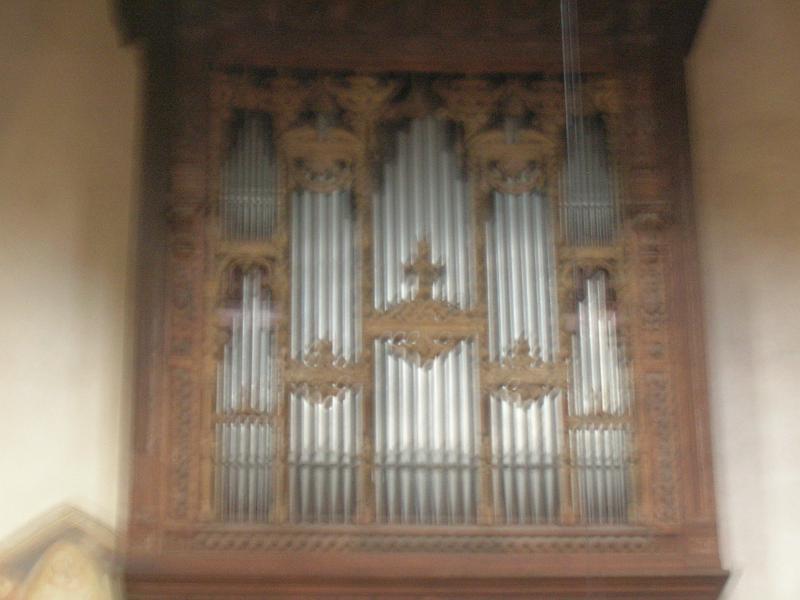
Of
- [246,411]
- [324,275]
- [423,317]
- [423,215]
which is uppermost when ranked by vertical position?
[423,215]

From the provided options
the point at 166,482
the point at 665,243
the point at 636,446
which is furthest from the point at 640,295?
the point at 166,482

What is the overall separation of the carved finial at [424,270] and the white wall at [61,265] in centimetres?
150

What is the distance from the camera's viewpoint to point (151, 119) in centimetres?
725

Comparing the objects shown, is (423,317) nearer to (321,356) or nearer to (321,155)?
(321,356)

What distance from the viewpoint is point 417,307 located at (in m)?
7.13

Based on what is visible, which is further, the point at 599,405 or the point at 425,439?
the point at 599,405

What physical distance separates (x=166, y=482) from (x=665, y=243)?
2901 mm

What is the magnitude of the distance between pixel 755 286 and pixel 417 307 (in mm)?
1737

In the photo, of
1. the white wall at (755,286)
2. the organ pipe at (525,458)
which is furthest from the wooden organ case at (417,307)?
the white wall at (755,286)

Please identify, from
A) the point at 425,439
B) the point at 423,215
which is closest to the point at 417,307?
the point at 423,215

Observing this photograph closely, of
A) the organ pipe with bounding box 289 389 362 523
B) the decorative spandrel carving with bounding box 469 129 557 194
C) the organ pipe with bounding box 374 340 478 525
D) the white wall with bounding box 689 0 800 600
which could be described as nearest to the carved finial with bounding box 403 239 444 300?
the organ pipe with bounding box 374 340 478 525

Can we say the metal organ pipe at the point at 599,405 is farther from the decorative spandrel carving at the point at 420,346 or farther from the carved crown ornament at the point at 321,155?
the carved crown ornament at the point at 321,155

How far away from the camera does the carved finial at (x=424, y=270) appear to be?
282 inches

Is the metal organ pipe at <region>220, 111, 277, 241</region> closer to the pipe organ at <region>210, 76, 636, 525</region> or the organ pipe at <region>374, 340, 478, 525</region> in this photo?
the pipe organ at <region>210, 76, 636, 525</region>
